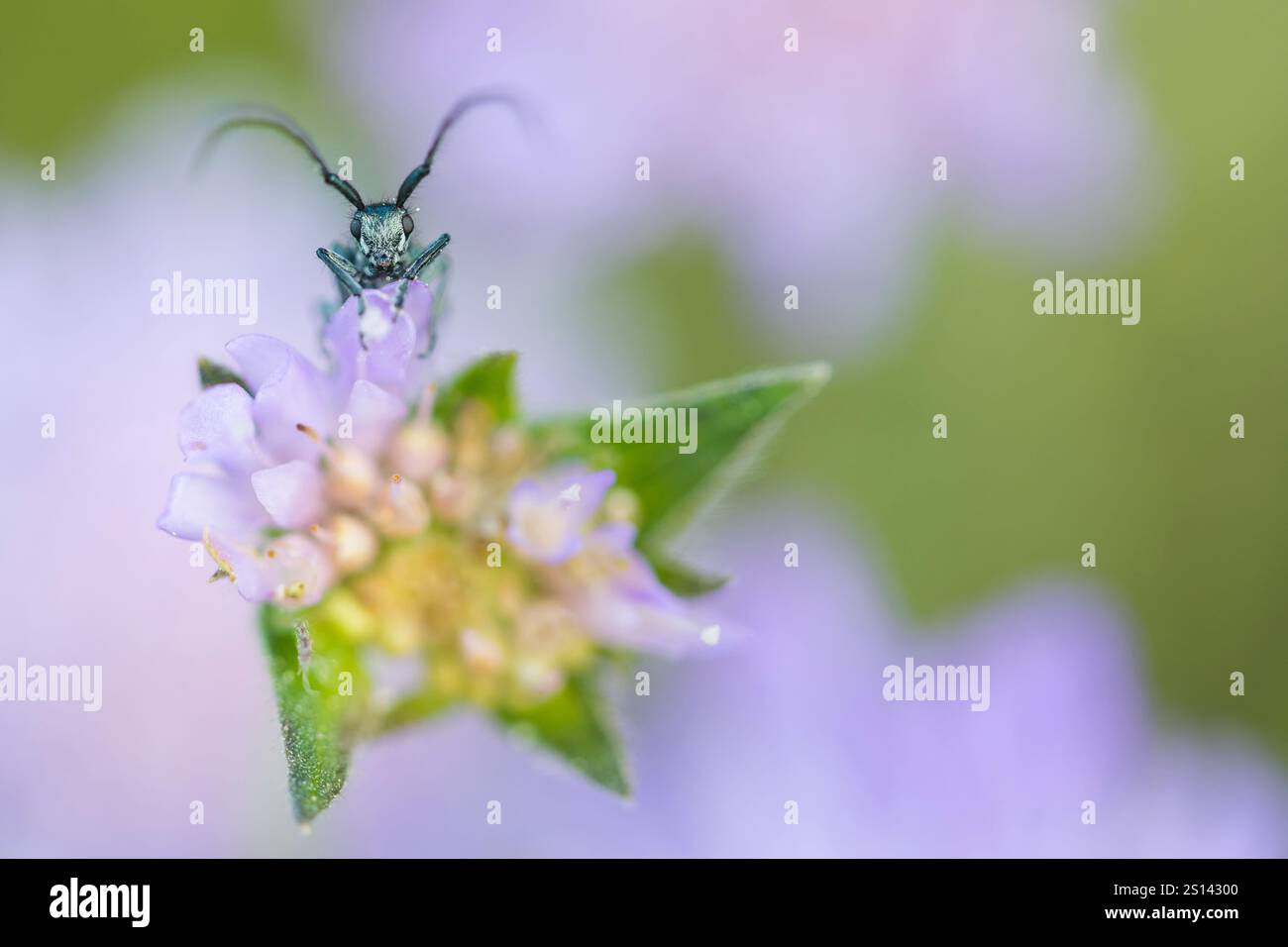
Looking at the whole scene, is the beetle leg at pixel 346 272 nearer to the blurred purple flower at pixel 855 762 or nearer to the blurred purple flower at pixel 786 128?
the blurred purple flower at pixel 855 762

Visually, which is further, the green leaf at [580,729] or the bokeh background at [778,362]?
the bokeh background at [778,362]

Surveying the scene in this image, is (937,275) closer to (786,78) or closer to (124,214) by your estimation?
(786,78)

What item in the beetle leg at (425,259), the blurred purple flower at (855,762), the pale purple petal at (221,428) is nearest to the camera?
the pale purple petal at (221,428)

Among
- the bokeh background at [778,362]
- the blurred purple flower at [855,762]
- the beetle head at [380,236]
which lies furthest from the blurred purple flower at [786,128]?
the beetle head at [380,236]
